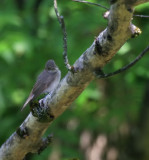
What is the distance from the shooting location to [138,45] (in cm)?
570

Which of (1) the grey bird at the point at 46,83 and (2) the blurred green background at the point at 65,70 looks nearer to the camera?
(1) the grey bird at the point at 46,83

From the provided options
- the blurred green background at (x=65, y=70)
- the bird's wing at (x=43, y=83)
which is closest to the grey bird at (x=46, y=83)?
the bird's wing at (x=43, y=83)

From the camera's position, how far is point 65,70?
583 cm

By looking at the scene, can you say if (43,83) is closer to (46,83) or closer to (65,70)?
(46,83)

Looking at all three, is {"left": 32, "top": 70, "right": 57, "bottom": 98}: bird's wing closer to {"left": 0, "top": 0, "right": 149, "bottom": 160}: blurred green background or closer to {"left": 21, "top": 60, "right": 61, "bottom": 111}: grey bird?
{"left": 21, "top": 60, "right": 61, "bottom": 111}: grey bird

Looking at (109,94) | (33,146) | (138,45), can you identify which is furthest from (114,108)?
(33,146)

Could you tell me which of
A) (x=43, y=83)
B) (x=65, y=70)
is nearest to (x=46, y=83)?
(x=43, y=83)

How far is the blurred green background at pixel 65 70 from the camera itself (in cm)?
567

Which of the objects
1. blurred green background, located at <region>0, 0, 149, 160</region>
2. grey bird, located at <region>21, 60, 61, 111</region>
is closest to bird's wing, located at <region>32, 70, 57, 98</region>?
grey bird, located at <region>21, 60, 61, 111</region>

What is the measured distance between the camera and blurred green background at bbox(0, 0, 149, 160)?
567 centimetres

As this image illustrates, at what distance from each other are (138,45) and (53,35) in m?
1.11

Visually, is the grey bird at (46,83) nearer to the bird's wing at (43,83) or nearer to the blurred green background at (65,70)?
the bird's wing at (43,83)

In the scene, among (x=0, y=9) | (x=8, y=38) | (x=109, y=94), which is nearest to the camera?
(x=8, y=38)

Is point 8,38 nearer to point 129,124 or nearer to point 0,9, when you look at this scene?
point 0,9
